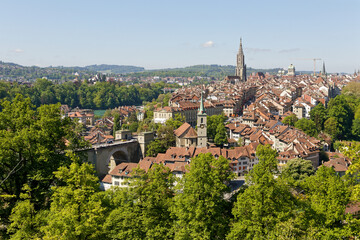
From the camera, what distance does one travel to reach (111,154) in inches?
1751

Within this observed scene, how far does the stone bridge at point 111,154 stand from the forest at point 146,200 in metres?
18.4

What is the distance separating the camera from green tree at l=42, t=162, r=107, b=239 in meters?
17.1

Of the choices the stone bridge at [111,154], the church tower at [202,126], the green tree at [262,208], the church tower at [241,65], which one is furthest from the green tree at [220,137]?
the church tower at [241,65]

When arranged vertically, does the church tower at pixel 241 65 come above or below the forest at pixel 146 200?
above

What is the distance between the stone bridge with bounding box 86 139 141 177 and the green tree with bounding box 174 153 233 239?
2110 cm

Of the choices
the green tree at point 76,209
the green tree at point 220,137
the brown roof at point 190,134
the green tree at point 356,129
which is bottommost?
the green tree at point 356,129

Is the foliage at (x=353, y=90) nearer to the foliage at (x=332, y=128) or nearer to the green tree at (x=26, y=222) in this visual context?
the foliage at (x=332, y=128)

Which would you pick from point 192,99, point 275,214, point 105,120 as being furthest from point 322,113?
point 275,214

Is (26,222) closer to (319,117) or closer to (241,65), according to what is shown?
(319,117)

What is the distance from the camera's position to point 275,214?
20.3 meters

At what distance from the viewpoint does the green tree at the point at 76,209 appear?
1708 centimetres

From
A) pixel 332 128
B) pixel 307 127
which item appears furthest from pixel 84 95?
pixel 332 128

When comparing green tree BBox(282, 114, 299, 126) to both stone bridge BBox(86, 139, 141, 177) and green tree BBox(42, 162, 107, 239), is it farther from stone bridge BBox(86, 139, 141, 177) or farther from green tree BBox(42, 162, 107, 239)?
green tree BBox(42, 162, 107, 239)

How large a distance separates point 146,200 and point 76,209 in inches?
184
